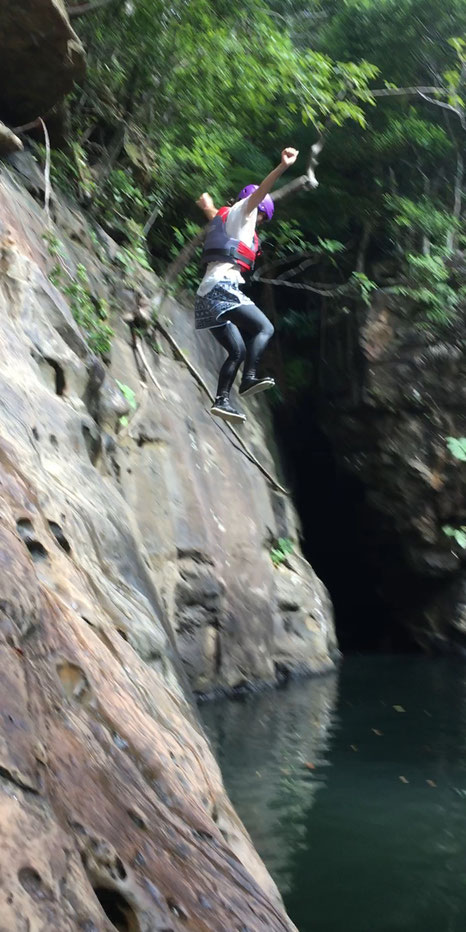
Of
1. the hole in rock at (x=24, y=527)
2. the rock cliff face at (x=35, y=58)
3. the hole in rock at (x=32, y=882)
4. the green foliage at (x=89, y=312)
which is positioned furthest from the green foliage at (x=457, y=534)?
the hole in rock at (x=32, y=882)

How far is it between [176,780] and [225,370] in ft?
16.8

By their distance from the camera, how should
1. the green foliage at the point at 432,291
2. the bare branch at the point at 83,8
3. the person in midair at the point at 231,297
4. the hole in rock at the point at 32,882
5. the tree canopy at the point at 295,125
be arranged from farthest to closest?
the green foliage at the point at 432,291
the tree canopy at the point at 295,125
the bare branch at the point at 83,8
the person in midair at the point at 231,297
the hole in rock at the point at 32,882

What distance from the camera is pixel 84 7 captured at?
7.66 meters

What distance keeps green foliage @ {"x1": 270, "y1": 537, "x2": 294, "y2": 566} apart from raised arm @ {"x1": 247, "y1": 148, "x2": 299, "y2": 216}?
4.75m

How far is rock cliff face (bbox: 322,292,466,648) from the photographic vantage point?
1180 cm

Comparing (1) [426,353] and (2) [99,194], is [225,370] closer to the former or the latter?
(2) [99,194]

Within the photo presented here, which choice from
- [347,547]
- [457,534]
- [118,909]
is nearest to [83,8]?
[118,909]

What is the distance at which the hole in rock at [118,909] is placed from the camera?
1.88 meters

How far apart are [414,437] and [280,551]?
3340mm

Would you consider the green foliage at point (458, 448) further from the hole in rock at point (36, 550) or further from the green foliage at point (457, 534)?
the hole in rock at point (36, 550)

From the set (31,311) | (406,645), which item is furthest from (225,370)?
(406,645)

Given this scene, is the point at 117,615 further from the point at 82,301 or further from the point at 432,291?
the point at 432,291

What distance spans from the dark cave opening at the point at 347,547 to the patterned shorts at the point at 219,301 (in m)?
6.37

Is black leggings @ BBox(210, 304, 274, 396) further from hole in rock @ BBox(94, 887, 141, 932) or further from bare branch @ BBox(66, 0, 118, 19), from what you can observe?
hole in rock @ BBox(94, 887, 141, 932)
